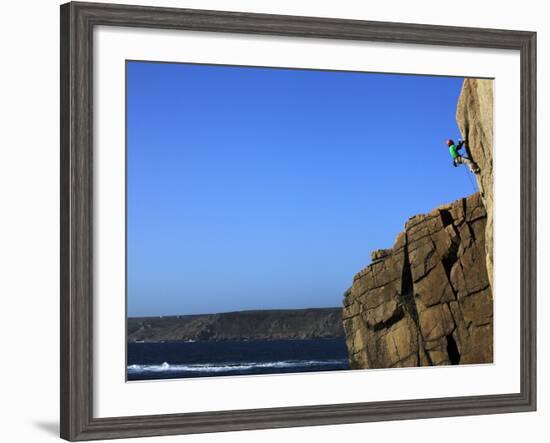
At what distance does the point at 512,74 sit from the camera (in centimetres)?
953

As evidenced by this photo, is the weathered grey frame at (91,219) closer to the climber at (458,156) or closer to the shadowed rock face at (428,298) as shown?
the shadowed rock face at (428,298)

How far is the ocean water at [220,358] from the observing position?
8.70 metres

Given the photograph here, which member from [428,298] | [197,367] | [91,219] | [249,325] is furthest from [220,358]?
[428,298]

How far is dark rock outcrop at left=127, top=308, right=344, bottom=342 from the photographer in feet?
33.9

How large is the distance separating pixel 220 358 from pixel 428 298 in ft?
10.1

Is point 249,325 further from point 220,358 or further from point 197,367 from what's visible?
point 197,367

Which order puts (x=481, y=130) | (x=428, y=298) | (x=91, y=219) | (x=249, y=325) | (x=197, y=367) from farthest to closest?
(x=428, y=298) → (x=249, y=325) → (x=481, y=130) → (x=197, y=367) → (x=91, y=219)

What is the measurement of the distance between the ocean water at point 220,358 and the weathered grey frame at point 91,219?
400 mm

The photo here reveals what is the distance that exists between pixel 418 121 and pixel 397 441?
162 inches

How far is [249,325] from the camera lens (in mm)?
11312

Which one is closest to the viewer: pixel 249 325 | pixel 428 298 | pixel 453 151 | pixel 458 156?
pixel 458 156

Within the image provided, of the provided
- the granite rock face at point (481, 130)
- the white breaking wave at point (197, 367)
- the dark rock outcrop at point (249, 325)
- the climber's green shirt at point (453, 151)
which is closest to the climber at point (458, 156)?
the climber's green shirt at point (453, 151)

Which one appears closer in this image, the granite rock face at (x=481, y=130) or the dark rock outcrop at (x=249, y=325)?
the granite rock face at (x=481, y=130)

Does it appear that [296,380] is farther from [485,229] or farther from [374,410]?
[485,229]
